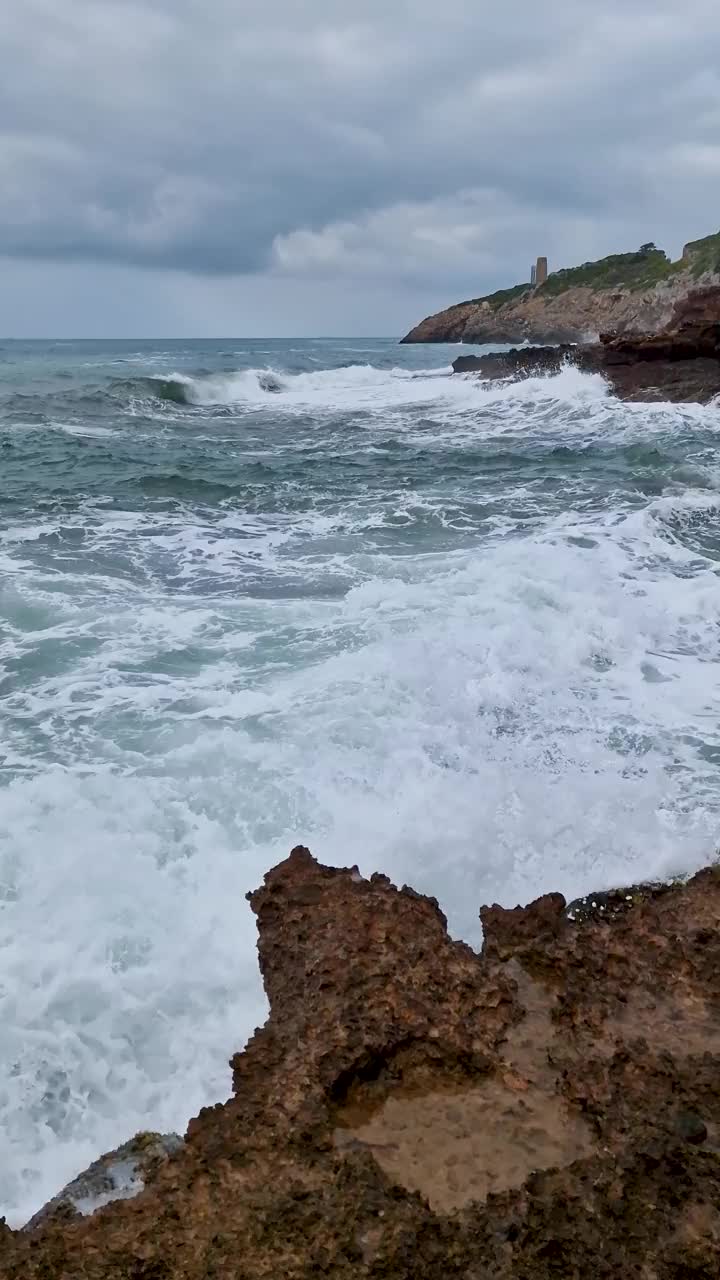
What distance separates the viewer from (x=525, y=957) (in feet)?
7.30

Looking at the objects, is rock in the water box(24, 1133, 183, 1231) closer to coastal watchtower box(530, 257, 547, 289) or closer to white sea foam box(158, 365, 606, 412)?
white sea foam box(158, 365, 606, 412)

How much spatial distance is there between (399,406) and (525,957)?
79.0 ft

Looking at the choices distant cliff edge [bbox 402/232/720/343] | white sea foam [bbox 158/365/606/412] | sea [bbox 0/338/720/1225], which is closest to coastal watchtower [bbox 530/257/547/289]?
distant cliff edge [bbox 402/232/720/343]

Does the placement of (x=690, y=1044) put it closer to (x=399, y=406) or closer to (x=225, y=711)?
(x=225, y=711)

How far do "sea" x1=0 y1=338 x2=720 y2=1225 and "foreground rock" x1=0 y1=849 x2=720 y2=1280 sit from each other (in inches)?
40.9

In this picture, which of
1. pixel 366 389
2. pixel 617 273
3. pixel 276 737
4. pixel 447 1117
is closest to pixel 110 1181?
pixel 447 1117

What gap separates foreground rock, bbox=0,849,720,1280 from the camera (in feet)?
5.01

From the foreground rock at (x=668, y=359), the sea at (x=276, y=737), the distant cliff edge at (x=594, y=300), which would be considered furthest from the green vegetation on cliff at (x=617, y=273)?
Result: the sea at (x=276, y=737)

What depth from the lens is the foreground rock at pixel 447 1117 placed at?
153 centimetres

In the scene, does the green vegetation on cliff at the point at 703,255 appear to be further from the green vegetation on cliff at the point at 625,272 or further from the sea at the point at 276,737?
the sea at the point at 276,737

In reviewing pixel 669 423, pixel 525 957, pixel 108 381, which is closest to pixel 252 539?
pixel 525 957

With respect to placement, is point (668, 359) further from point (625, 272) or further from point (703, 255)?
point (625, 272)

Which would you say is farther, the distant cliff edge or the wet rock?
the distant cliff edge

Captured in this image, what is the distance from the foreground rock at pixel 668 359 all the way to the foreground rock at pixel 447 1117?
19897 millimetres
